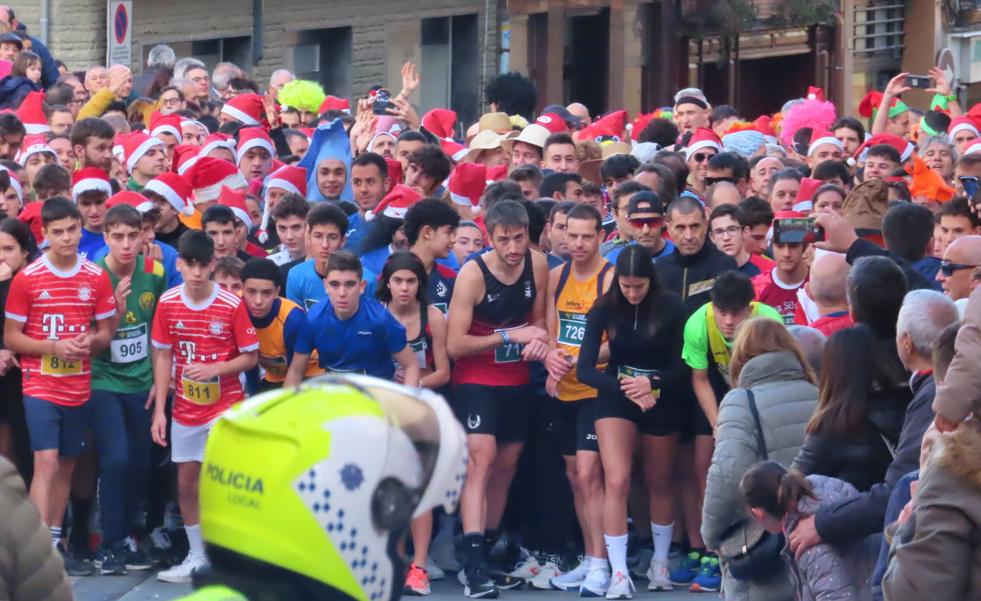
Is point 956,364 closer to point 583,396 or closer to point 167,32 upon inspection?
point 583,396

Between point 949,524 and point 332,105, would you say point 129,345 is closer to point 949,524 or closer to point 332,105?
point 949,524

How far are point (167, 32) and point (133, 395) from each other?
13604mm

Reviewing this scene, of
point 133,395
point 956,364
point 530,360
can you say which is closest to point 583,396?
point 530,360

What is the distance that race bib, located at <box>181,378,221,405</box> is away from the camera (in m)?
8.41

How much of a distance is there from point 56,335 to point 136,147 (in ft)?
9.54

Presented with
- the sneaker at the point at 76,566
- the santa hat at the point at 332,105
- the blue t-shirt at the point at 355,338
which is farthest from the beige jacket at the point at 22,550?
the santa hat at the point at 332,105

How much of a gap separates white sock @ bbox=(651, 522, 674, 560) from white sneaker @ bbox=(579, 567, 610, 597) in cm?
30

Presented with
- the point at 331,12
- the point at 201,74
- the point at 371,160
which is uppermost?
the point at 331,12

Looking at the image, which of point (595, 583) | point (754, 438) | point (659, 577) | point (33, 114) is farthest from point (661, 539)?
point (33, 114)

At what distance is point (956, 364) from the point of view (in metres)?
4.55

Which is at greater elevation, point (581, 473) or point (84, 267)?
point (84, 267)

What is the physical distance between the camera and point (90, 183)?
9.29m

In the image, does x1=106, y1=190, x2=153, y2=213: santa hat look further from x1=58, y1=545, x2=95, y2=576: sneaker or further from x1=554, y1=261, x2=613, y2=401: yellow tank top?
x1=554, y1=261, x2=613, y2=401: yellow tank top

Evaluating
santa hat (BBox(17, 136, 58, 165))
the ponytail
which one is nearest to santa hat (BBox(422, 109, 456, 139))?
santa hat (BBox(17, 136, 58, 165))
